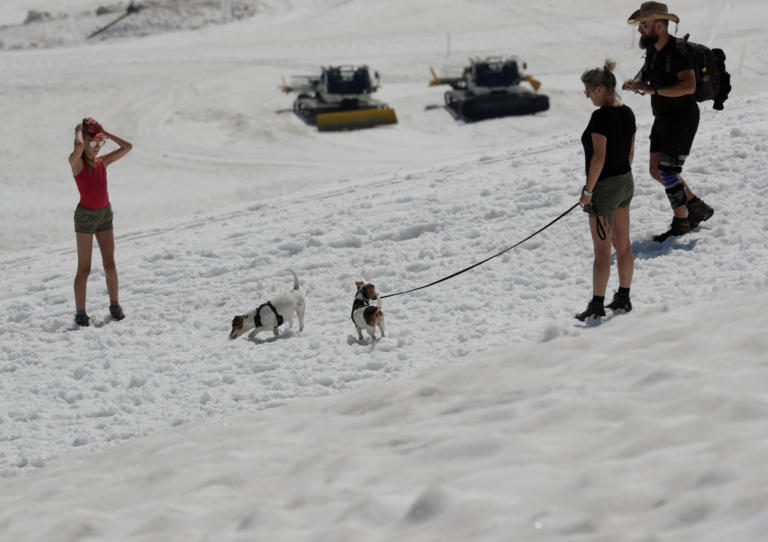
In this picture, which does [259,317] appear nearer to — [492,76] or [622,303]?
[622,303]

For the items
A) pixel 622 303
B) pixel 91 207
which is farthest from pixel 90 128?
pixel 622 303

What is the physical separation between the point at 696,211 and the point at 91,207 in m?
5.72

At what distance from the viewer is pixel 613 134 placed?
6.07 meters

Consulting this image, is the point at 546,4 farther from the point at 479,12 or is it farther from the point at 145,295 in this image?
the point at 145,295

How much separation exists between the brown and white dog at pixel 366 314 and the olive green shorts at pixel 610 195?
183cm

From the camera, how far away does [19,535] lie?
4.45 m

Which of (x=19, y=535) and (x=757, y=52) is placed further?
(x=757, y=52)

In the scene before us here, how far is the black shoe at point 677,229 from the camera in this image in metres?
8.03

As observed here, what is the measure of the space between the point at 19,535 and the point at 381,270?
4889 millimetres

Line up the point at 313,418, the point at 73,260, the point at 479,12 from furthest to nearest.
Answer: the point at 479,12 < the point at 73,260 < the point at 313,418

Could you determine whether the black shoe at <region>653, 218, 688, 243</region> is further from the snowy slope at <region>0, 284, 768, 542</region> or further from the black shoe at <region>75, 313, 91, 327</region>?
the black shoe at <region>75, 313, 91, 327</region>

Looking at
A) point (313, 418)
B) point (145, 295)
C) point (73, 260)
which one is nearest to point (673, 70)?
point (313, 418)

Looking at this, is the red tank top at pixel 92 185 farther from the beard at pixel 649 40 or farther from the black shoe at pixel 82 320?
the beard at pixel 649 40

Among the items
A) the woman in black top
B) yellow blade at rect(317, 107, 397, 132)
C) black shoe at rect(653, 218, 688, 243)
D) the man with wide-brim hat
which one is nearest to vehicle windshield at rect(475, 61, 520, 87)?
yellow blade at rect(317, 107, 397, 132)
